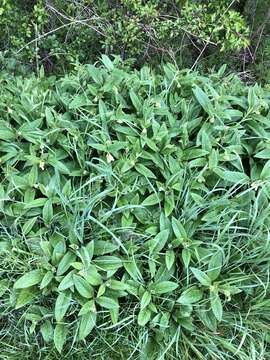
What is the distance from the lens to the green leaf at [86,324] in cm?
208

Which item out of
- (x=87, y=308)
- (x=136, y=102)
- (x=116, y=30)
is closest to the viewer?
(x=87, y=308)

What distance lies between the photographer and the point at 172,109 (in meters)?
2.54

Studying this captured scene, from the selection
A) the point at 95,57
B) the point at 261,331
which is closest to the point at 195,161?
the point at 261,331

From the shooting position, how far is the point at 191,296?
2197 mm

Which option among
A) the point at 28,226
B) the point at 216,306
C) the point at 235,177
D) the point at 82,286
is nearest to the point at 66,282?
the point at 82,286

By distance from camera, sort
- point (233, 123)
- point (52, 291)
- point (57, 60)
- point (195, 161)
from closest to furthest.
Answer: point (52, 291), point (195, 161), point (233, 123), point (57, 60)

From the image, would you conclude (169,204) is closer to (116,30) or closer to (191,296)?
(191,296)

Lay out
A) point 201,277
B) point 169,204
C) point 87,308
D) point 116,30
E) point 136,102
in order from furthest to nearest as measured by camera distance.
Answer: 1. point 116,30
2. point 136,102
3. point 169,204
4. point 201,277
5. point 87,308

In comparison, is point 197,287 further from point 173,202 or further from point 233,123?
point 233,123

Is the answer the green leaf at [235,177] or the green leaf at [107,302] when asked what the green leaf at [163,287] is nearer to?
the green leaf at [107,302]

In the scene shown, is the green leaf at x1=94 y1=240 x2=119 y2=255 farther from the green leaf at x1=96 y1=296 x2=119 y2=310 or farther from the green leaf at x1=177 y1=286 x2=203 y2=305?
the green leaf at x1=177 y1=286 x2=203 y2=305

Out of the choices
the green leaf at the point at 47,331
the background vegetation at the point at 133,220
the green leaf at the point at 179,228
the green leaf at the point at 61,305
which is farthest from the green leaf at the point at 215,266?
the green leaf at the point at 47,331

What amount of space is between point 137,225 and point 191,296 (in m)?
0.41

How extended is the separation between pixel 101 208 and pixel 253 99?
0.97m
